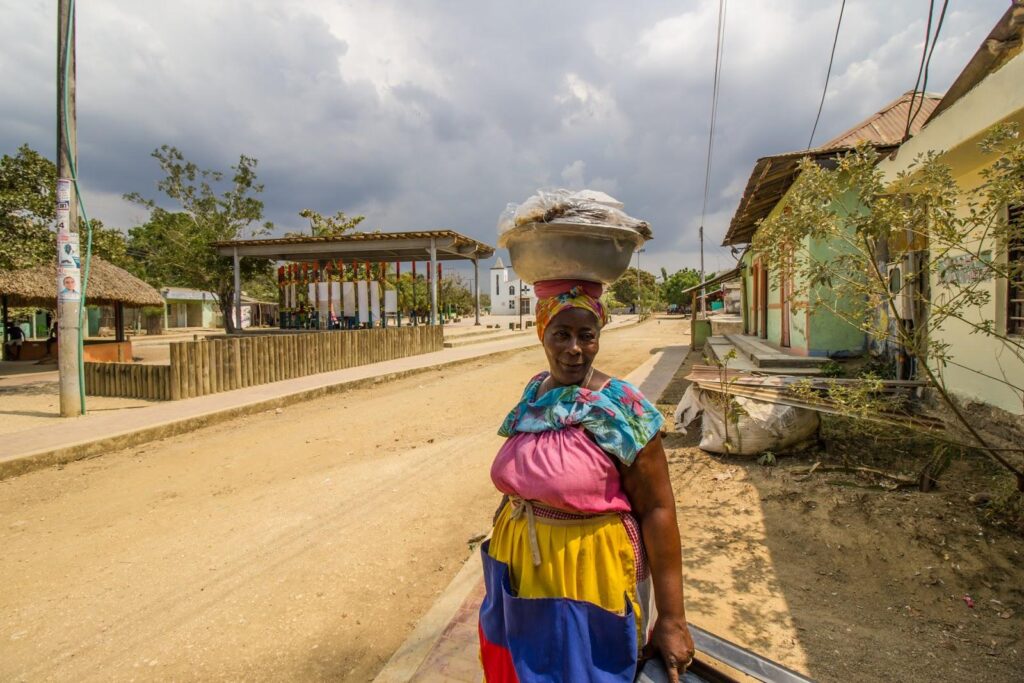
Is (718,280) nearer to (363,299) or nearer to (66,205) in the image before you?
(363,299)

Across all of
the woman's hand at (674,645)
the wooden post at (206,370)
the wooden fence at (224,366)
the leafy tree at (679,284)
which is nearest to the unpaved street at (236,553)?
the woman's hand at (674,645)

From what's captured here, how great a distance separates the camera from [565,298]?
1575 mm

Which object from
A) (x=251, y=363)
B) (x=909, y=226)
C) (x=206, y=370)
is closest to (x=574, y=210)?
(x=909, y=226)

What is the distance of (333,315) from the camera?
829 inches

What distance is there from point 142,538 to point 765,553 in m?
4.19

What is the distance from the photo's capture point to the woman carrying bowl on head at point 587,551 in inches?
53.2

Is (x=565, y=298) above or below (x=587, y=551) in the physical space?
above

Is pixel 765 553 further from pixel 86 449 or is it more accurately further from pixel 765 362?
pixel 86 449

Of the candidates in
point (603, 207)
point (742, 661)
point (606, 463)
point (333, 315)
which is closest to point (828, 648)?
point (742, 661)

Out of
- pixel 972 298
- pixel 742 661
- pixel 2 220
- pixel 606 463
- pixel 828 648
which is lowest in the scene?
pixel 828 648

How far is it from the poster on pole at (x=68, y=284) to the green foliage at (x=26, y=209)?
5.06 feet

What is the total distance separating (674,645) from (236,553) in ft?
10.4

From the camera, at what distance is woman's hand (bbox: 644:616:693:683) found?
1.36 metres

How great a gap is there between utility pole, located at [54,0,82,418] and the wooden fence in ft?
4.78
